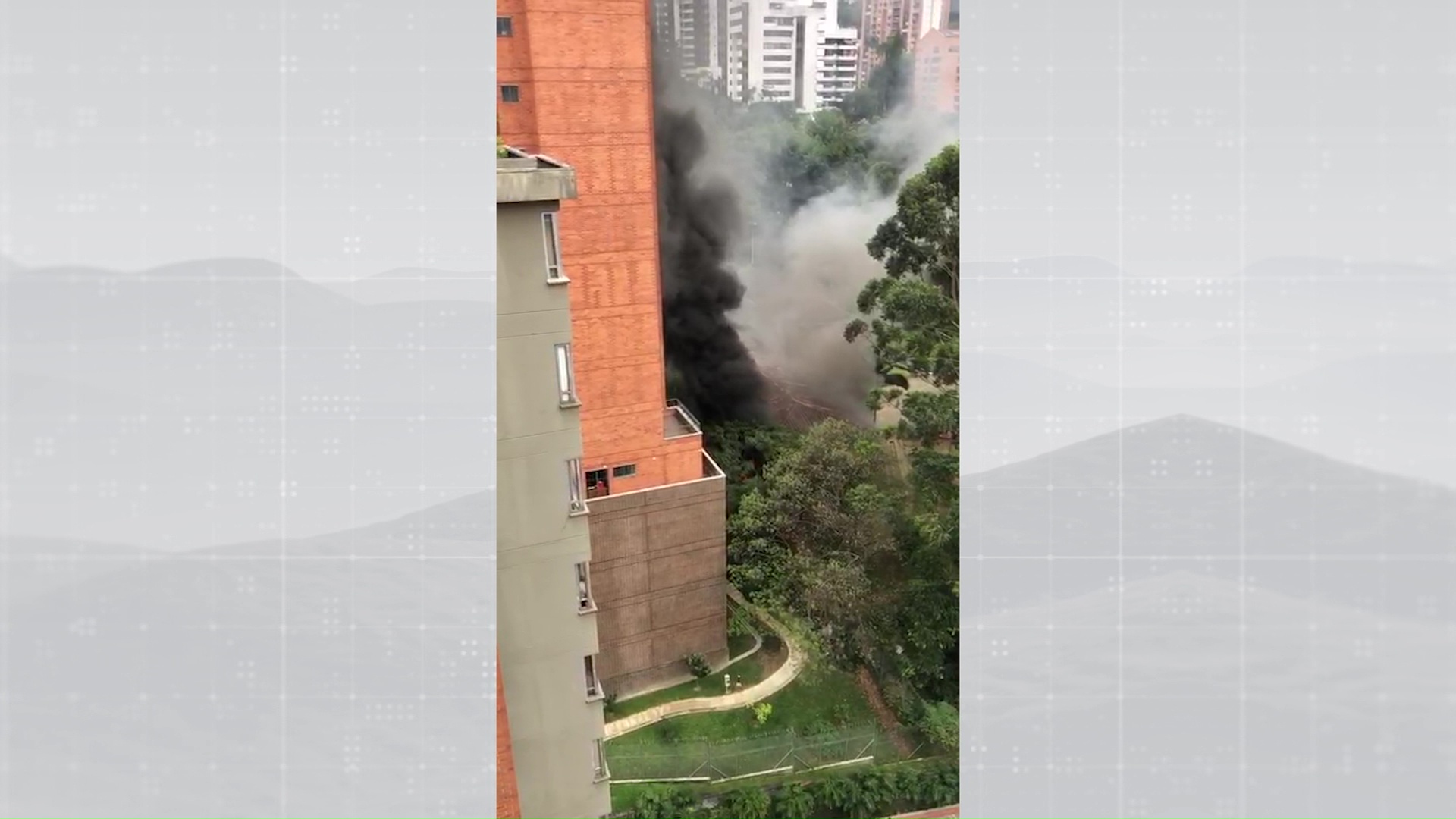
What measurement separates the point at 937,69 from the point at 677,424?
5183mm

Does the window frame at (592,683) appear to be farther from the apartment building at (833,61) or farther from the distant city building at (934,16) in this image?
the distant city building at (934,16)

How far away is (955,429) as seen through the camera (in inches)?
368

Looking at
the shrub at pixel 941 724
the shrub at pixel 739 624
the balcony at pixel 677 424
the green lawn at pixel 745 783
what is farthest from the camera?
the shrub at pixel 739 624

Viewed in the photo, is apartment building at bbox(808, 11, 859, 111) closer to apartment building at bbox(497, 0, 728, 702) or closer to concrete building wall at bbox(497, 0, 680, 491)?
apartment building at bbox(497, 0, 728, 702)

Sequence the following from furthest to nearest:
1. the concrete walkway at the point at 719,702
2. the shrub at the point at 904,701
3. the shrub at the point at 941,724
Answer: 1. the concrete walkway at the point at 719,702
2. the shrub at the point at 904,701
3. the shrub at the point at 941,724

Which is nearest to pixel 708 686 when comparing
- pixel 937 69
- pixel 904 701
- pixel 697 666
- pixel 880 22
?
pixel 697 666

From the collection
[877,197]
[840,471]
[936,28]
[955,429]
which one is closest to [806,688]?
[840,471]

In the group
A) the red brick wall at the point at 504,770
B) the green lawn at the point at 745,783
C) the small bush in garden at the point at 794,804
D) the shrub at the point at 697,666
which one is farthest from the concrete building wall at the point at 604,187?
the red brick wall at the point at 504,770

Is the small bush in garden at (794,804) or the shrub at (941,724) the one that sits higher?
the shrub at (941,724)

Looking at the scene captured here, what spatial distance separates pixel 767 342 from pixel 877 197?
2146mm

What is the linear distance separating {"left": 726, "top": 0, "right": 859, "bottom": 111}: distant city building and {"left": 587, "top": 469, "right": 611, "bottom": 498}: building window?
5157 millimetres

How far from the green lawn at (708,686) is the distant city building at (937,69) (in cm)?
655

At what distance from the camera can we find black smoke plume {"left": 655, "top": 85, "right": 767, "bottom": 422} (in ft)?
43.0

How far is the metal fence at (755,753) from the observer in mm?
9453
